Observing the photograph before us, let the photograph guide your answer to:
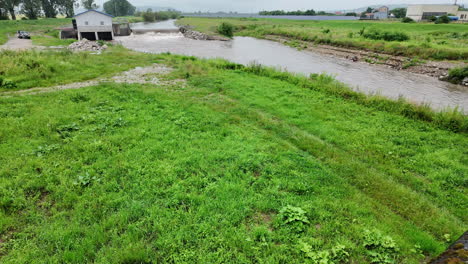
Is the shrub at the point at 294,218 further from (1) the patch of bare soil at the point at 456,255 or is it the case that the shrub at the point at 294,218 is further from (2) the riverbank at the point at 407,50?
(2) the riverbank at the point at 407,50

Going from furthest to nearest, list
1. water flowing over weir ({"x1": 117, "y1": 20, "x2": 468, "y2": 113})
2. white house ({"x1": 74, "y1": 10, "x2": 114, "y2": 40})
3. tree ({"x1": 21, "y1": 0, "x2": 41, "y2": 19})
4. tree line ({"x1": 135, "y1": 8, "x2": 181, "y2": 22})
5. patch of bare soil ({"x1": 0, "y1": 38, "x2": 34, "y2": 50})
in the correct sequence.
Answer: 1. tree line ({"x1": 135, "y1": 8, "x2": 181, "y2": 22})
2. tree ({"x1": 21, "y1": 0, "x2": 41, "y2": 19})
3. white house ({"x1": 74, "y1": 10, "x2": 114, "y2": 40})
4. patch of bare soil ({"x1": 0, "y1": 38, "x2": 34, "y2": 50})
5. water flowing over weir ({"x1": 117, "y1": 20, "x2": 468, "y2": 113})

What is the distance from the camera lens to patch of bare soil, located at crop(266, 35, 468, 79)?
25703 millimetres

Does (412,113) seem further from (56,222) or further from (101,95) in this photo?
(101,95)

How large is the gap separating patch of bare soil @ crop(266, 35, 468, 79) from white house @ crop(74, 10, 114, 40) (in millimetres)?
37376

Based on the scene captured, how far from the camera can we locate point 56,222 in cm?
504

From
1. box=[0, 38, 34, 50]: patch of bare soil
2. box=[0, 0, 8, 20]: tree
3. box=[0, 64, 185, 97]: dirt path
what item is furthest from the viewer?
box=[0, 0, 8, 20]: tree

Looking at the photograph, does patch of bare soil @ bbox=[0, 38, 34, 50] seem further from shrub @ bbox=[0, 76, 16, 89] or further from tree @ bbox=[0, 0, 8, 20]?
tree @ bbox=[0, 0, 8, 20]

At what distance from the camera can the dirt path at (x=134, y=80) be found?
43.3ft

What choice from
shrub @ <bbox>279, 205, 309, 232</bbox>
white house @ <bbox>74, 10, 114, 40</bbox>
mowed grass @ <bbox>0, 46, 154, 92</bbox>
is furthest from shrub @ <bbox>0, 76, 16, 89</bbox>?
white house @ <bbox>74, 10, 114, 40</bbox>

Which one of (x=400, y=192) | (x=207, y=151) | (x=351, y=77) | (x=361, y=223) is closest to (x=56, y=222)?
(x=207, y=151)

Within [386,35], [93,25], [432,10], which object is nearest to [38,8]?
[93,25]

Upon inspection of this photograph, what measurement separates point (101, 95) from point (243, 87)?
810 cm

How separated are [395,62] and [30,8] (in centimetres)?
9849

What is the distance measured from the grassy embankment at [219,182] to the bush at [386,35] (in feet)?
111
